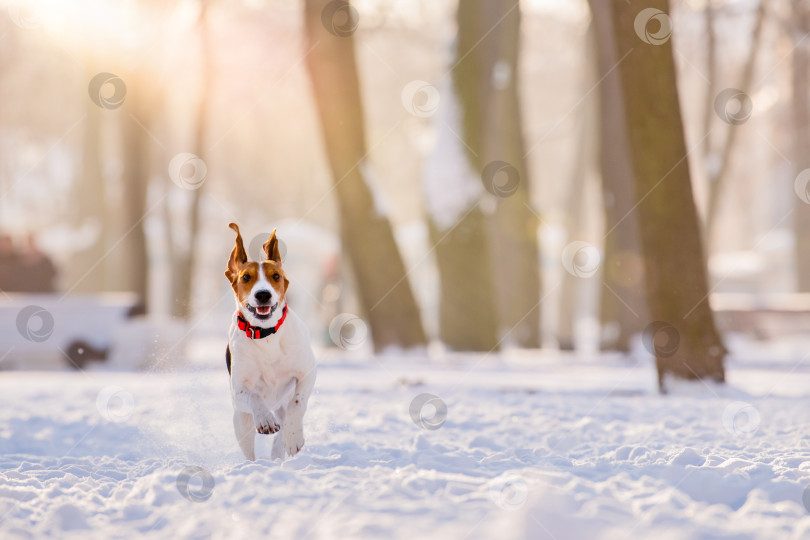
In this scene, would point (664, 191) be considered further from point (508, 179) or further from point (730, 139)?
point (730, 139)

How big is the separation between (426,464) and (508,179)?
10.9 meters

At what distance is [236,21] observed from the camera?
74.8 ft

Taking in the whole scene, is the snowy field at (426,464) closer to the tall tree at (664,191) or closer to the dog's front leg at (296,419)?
the dog's front leg at (296,419)

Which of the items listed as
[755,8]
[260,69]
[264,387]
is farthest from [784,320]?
[264,387]

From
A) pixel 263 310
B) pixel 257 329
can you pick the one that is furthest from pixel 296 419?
pixel 263 310

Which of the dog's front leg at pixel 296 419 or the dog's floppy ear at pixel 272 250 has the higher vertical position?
the dog's floppy ear at pixel 272 250

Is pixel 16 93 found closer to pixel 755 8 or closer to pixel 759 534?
pixel 755 8

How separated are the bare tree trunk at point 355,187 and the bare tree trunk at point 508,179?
5.78 ft

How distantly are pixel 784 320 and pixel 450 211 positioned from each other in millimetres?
10561

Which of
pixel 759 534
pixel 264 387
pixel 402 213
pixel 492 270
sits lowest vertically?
pixel 759 534

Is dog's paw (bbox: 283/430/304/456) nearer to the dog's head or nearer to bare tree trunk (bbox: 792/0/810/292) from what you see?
the dog's head

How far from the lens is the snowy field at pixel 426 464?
4.11m

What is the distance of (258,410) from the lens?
5.54 m

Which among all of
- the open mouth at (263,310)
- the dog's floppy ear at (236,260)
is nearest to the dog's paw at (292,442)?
the open mouth at (263,310)
